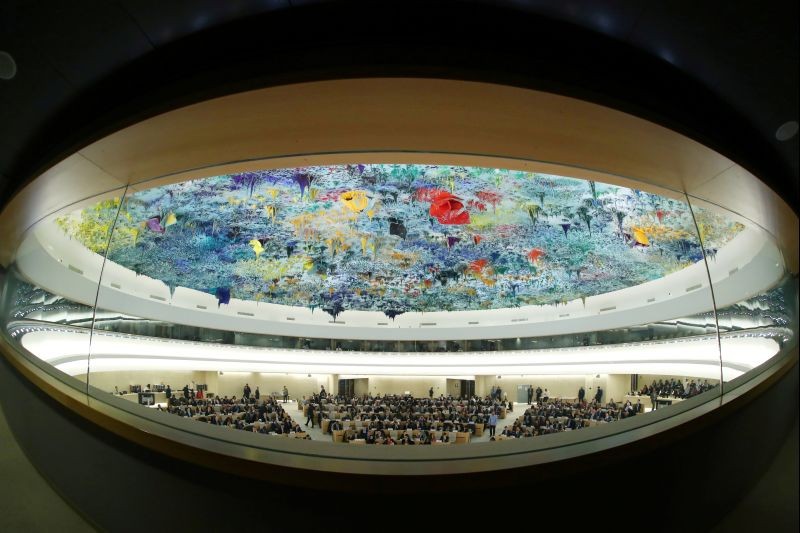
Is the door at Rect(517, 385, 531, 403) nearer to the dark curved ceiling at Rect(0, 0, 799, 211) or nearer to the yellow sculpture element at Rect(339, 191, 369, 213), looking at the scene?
the yellow sculpture element at Rect(339, 191, 369, 213)

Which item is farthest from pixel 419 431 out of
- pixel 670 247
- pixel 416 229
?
pixel 670 247

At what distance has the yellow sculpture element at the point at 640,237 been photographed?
1245cm

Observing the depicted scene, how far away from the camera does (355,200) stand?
11.1 m

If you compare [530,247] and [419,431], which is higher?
[530,247]

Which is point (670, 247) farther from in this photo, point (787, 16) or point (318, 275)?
point (787, 16)

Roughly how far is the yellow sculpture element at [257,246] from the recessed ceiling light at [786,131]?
42.5 ft

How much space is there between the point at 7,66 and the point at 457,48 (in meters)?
2.49

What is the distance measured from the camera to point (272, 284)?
19500mm

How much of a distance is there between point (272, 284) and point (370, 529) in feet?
59.7

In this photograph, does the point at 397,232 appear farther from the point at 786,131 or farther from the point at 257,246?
the point at 786,131

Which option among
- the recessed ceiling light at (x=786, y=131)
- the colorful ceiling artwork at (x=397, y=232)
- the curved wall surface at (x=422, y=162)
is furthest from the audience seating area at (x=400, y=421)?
the recessed ceiling light at (x=786, y=131)

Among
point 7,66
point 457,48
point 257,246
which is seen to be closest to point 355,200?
point 257,246

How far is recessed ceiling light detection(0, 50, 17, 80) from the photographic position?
2555 millimetres

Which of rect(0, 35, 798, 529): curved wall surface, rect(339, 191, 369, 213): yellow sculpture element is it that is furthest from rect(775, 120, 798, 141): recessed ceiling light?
rect(339, 191, 369, 213): yellow sculpture element
